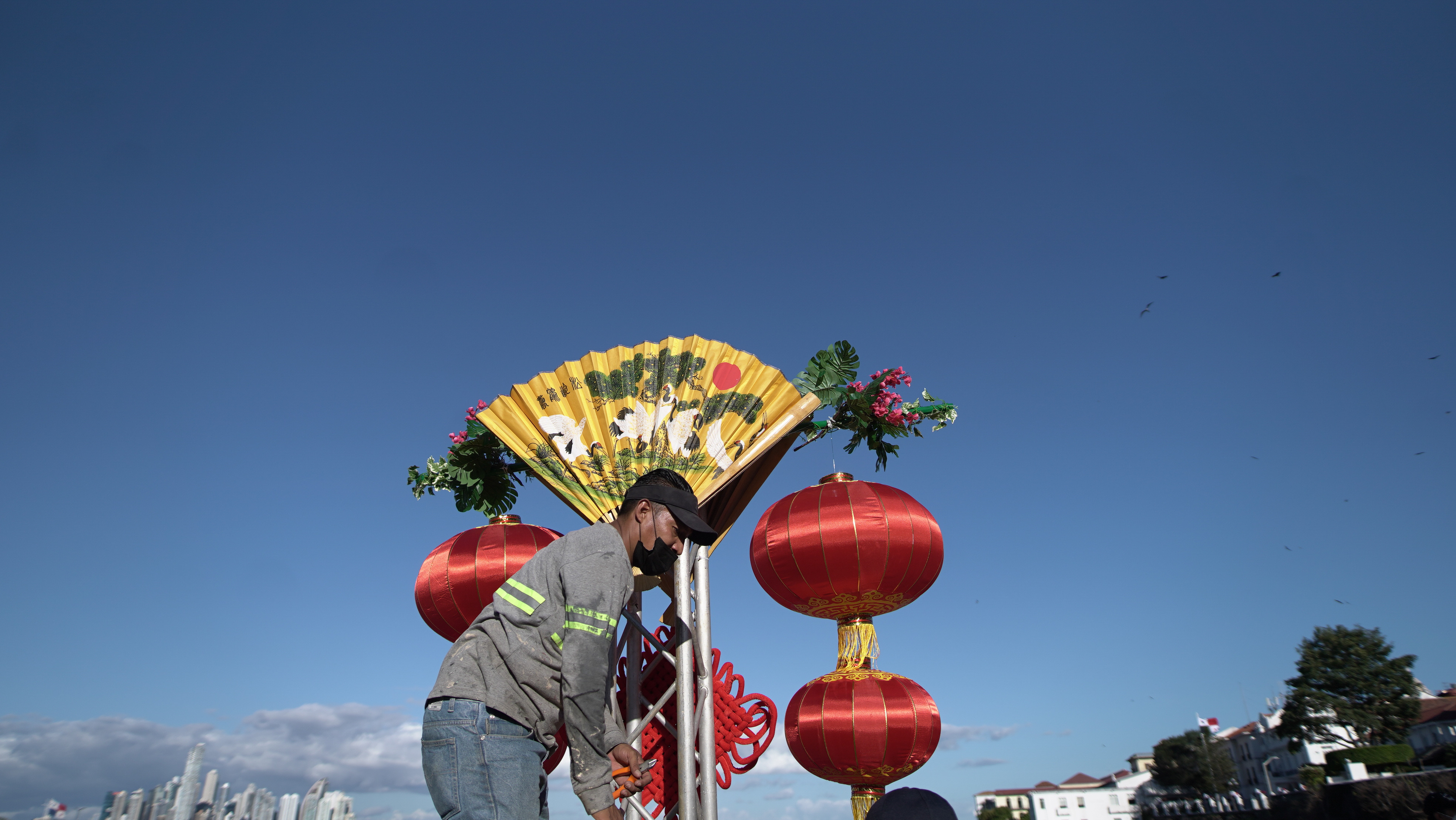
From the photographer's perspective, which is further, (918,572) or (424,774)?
(918,572)

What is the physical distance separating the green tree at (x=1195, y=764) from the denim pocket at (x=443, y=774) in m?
50.8

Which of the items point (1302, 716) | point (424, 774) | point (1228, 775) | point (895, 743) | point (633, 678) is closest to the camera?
point (424, 774)

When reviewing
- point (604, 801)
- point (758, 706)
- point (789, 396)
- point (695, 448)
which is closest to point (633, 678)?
point (758, 706)

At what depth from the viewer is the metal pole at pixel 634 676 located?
5301 millimetres

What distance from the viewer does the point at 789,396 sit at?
19.2ft

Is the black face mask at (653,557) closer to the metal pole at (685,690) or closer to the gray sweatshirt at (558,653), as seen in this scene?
the gray sweatshirt at (558,653)

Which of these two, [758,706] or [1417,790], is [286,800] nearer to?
[758,706]

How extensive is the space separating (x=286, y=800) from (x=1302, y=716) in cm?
3509

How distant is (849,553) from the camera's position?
21.4 ft

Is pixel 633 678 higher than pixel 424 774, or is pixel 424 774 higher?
pixel 633 678

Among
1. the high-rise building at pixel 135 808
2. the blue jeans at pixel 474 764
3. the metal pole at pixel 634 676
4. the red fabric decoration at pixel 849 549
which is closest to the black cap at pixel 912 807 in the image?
the blue jeans at pixel 474 764

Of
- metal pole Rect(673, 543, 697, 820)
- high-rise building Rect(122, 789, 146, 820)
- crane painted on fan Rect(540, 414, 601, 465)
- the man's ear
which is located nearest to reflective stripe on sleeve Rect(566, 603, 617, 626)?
the man's ear

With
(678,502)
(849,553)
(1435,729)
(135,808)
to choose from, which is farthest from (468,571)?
(1435,729)

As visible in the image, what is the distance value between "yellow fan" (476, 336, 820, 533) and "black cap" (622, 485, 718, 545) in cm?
285
